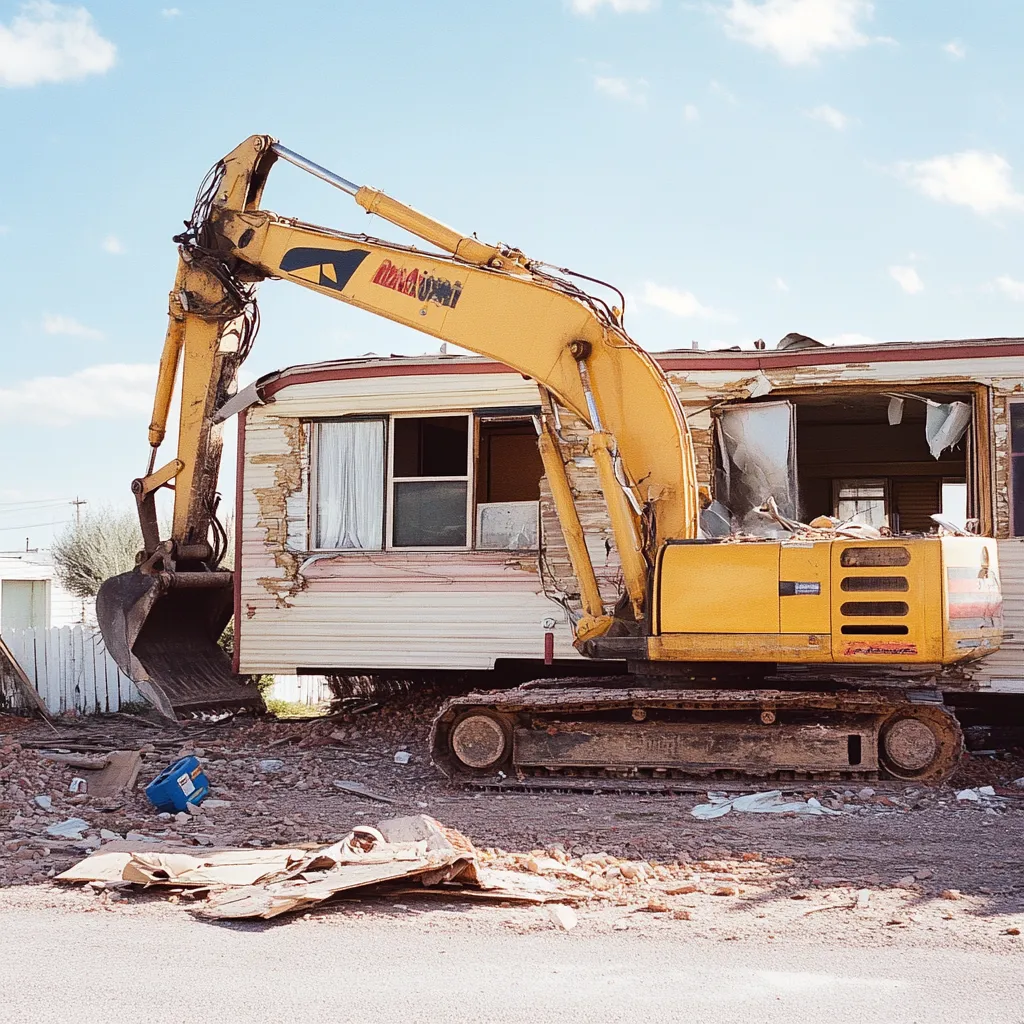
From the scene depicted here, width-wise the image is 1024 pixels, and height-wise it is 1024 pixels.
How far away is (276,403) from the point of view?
1264cm

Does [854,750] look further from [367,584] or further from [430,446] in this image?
[430,446]

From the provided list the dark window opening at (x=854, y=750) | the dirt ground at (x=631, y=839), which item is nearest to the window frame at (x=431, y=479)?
the dirt ground at (x=631, y=839)

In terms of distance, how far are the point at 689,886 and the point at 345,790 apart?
373 cm

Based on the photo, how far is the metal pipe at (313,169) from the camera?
1024 centimetres

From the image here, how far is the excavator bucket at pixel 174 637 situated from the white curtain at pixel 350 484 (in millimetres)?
1412

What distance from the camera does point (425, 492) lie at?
12.3 m

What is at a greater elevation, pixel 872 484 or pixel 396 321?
pixel 396 321

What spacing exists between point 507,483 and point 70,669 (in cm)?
601

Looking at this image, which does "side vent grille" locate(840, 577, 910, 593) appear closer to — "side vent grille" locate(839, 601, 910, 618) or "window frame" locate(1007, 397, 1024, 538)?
"side vent grille" locate(839, 601, 910, 618)

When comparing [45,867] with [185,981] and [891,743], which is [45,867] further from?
[891,743]

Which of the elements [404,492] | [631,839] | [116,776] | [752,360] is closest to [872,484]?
[752,360]

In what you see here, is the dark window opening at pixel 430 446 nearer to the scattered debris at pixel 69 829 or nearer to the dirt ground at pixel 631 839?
the dirt ground at pixel 631 839

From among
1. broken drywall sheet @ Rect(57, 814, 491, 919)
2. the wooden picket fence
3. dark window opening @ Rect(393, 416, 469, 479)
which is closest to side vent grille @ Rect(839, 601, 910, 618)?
broken drywall sheet @ Rect(57, 814, 491, 919)

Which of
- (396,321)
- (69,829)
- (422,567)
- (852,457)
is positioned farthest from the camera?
(852,457)
